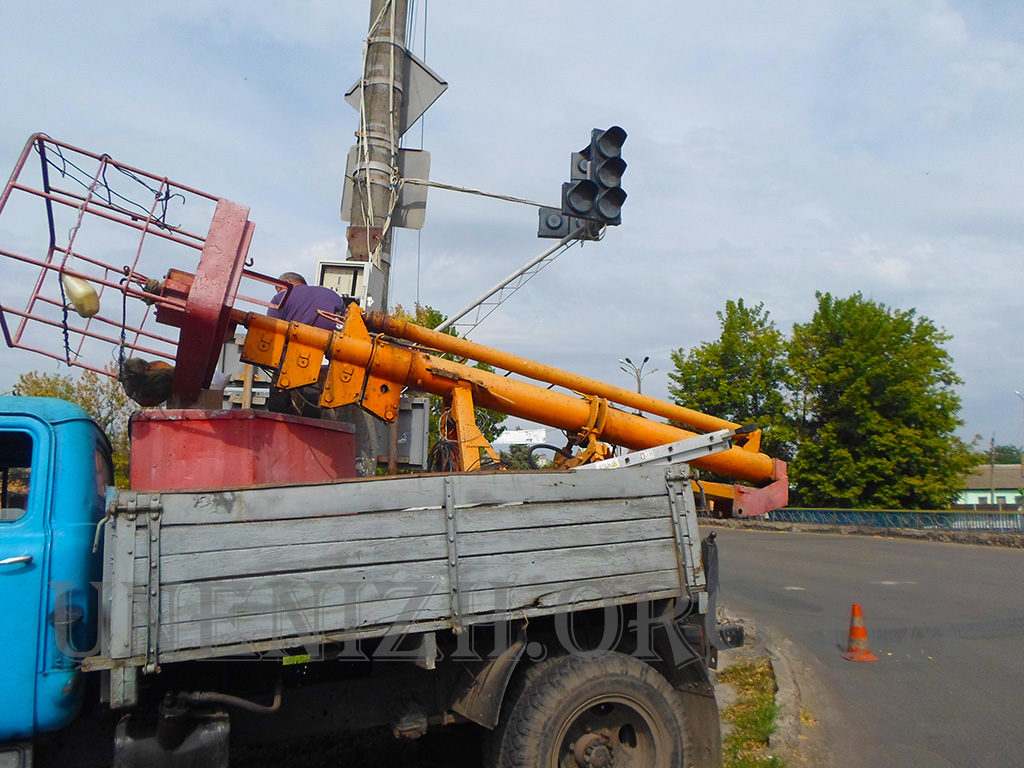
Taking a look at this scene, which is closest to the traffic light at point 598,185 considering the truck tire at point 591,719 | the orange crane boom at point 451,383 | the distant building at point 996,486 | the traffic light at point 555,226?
the traffic light at point 555,226

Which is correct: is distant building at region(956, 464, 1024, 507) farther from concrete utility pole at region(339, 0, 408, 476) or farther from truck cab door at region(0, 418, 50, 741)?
truck cab door at region(0, 418, 50, 741)

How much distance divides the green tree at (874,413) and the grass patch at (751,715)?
32.1m

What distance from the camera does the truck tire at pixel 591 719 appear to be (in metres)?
3.91

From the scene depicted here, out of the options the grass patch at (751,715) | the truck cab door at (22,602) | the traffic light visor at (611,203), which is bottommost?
the grass patch at (751,715)

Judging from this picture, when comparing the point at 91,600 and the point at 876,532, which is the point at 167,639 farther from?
the point at 876,532

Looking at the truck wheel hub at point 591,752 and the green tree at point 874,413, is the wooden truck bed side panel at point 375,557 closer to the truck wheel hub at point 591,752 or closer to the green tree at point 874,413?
the truck wheel hub at point 591,752

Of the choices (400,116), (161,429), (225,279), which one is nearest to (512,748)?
(161,429)

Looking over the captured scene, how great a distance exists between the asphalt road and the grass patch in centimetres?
31

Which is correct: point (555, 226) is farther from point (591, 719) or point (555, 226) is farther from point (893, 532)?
point (893, 532)

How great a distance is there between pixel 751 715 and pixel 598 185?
575 cm

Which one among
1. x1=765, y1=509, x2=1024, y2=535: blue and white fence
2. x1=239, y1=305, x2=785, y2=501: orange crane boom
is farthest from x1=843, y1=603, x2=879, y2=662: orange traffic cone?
x1=765, y1=509, x2=1024, y2=535: blue and white fence

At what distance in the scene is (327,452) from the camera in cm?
474

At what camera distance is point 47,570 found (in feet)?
11.0

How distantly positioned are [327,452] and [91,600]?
1.55 meters
